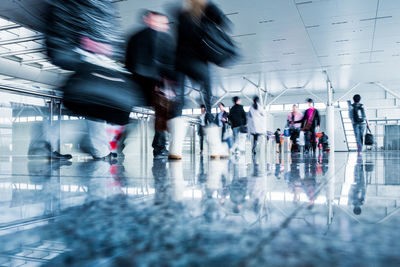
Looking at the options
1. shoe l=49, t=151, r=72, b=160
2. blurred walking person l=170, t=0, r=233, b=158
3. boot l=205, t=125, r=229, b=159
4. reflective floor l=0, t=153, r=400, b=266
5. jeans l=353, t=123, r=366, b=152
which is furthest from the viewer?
jeans l=353, t=123, r=366, b=152

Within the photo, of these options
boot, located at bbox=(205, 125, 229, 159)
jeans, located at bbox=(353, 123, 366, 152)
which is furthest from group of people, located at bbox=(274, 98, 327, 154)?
boot, located at bbox=(205, 125, 229, 159)

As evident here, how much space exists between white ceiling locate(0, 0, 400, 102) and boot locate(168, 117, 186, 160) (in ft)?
6.75

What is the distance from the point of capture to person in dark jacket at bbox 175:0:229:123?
2225 mm

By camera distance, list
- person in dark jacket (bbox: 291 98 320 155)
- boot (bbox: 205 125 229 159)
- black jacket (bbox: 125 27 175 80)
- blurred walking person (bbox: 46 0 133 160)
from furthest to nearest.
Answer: person in dark jacket (bbox: 291 98 320 155) → boot (bbox: 205 125 229 159) → black jacket (bbox: 125 27 175 80) → blurred walking person (bbox: 46 0 133 160)

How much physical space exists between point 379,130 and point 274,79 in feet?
37.0


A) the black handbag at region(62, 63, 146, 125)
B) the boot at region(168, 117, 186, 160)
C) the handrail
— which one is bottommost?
the boot at region(168, 117, 186, 160)

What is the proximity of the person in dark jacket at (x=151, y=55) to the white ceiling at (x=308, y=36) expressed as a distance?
2.80 meters

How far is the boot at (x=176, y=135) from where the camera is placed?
3.39 metres

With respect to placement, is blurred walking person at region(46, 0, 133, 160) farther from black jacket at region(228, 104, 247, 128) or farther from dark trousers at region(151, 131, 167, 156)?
black jacket at region(228, 104, 247, 128)

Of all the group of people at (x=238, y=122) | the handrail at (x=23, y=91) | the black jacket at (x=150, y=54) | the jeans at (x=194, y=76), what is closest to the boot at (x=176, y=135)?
the jeans at (x=194, y=76)

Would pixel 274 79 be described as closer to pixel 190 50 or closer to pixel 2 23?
pixel 2 23

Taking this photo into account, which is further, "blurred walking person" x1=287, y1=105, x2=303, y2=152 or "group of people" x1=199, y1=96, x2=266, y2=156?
"blurred walking person" x1=287, y1=105, x2=303, y2=152

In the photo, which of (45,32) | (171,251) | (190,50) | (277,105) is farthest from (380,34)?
(277,105)

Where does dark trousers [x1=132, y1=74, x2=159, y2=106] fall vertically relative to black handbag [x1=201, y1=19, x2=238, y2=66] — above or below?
below
